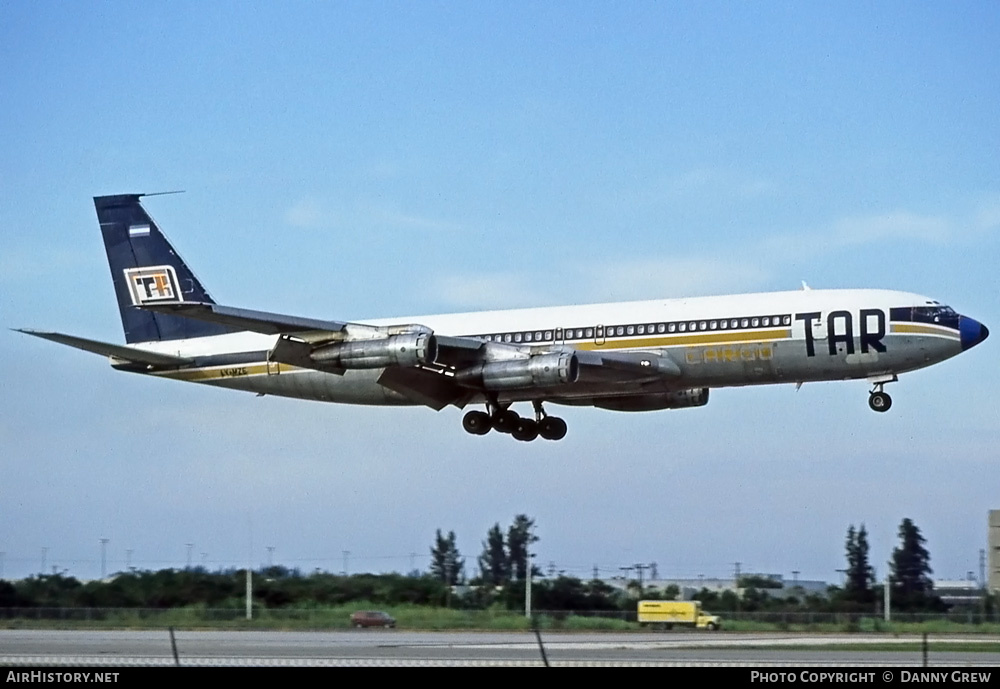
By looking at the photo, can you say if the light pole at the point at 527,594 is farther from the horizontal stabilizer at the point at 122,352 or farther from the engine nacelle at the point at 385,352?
the horizontal stabilizer at the point at 122,352

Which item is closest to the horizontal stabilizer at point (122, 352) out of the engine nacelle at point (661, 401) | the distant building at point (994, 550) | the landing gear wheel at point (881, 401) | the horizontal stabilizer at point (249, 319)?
the horizontal stabilizer at point (249, 319)

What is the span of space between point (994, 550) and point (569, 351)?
1976 centimetres

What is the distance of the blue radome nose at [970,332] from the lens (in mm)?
45469

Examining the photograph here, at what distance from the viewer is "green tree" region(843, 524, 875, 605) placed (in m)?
43.2

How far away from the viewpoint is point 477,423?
5150cm

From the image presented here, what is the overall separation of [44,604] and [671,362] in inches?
819

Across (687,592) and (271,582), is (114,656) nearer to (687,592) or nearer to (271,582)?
(271,582)

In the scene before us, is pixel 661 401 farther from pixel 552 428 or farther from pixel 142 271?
pixel 142 271

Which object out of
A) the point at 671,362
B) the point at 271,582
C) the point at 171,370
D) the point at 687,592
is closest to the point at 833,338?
the point at 671,362

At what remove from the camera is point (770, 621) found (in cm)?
4156

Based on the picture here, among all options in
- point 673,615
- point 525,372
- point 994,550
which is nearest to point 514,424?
point 525,372

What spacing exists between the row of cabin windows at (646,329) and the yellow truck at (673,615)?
8837 mm

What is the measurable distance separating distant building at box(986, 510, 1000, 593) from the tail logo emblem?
35768 mm

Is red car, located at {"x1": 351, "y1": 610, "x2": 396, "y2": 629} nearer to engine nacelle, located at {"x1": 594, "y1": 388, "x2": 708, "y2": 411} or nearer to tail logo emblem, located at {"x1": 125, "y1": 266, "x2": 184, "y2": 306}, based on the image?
engine nacelle, located at {"x1": 594, "y1": 388, "x2": 708, "y2": 411}
